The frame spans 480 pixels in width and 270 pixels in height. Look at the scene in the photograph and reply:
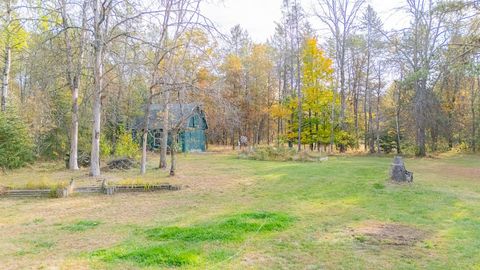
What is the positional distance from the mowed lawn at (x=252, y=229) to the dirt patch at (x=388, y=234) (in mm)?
15

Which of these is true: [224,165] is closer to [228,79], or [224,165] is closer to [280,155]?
[280,155]

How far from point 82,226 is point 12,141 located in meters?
10.5

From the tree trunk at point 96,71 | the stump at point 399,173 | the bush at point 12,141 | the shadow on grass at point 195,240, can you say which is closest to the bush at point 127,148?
the bush at point 12,141

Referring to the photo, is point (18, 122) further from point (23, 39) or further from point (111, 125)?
point (111, 125)

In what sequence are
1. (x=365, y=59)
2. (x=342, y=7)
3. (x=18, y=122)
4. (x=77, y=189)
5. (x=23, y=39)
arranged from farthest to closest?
1. (x=365, y=59)
2. (x=342, y=7)
3. (x=23, y=39)
4. (x=18, y=122)
5. (x=77, y=189)

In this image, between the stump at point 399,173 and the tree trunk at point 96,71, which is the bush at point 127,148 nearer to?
the tree trunk at point 96,71

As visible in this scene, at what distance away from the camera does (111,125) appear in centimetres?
2177

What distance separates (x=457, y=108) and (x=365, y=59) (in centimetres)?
710

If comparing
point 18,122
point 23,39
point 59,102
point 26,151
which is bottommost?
point 26,151

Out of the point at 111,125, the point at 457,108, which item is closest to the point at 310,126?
the point at 457,108

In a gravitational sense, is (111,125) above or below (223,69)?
below

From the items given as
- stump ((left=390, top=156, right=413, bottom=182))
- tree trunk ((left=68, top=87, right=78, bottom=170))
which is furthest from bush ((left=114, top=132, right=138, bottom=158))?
stump ((left=390, top=156, right=413, bottom=182))

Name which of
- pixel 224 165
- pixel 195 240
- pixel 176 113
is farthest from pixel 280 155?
pixel 195 240

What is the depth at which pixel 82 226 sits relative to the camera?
19.9 feet
